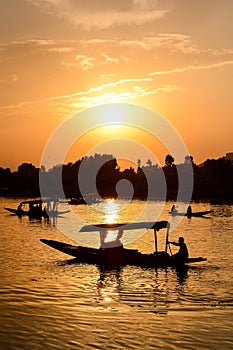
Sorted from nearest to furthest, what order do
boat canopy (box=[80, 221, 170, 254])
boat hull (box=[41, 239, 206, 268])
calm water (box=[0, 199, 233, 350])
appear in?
calm water (box=[0, 199, 233, 350]), boat hull (box=[41, 239, 206, 268]), boat canopy (box=[80, 221, 170, 254])

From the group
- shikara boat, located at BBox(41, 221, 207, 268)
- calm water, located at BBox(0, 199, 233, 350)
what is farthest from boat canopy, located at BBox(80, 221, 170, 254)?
calm water, located at BBox(0, 199, 233, 350)

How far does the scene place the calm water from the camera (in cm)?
1756

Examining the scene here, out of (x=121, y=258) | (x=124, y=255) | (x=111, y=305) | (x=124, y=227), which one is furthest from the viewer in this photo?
(x=124, y=255)

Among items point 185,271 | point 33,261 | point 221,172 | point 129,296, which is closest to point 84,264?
point 33,261

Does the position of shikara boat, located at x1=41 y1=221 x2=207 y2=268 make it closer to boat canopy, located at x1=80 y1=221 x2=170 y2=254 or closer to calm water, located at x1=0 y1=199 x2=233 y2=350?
boat canopy, located at x1=80 y1=221 x2=170 y2=254

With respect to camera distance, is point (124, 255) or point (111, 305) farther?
point (124, 255)

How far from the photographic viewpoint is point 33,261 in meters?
35.5

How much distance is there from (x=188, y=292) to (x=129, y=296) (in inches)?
128

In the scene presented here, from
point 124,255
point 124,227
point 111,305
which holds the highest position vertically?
point 124,227

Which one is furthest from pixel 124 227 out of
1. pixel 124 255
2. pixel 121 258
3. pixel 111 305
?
pixel 111 305

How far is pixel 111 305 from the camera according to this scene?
2242 cm

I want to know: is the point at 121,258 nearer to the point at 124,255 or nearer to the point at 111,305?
the point at 124,255

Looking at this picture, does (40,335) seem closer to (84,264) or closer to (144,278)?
(144,278)

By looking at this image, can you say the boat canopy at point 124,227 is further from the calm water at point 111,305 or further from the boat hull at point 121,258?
the calm water at point 111,305
